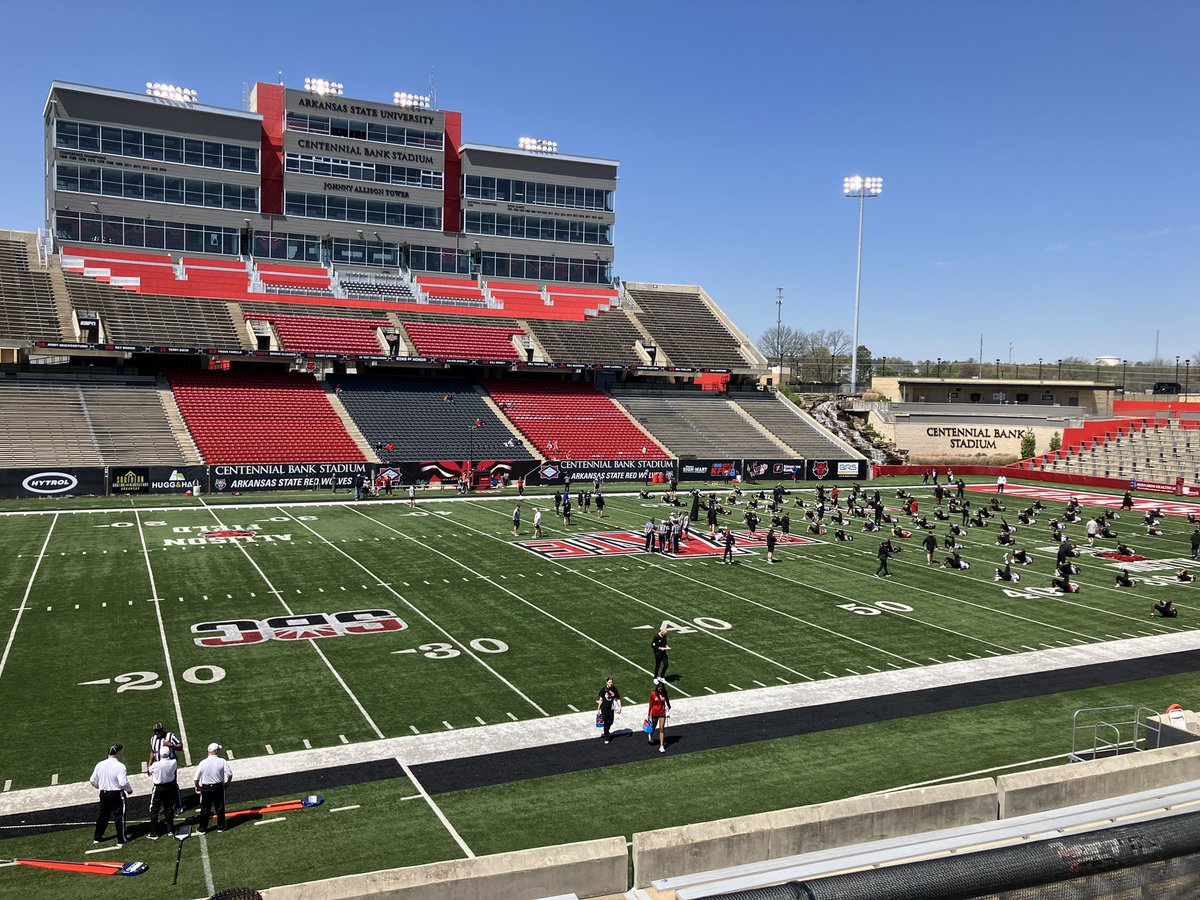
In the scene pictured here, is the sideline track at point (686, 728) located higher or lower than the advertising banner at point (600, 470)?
lower

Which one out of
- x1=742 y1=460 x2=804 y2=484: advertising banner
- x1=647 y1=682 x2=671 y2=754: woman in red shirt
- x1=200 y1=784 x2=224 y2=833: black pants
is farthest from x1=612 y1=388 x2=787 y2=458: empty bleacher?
x1=200 y1=784 x2=224 y2=833: black pants

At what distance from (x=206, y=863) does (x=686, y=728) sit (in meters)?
7.69

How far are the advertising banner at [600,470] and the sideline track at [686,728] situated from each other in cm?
3528

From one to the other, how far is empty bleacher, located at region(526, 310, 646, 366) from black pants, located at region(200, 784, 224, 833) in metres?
Result: 54.6

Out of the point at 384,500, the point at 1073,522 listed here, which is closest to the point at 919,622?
the point at 1073,522

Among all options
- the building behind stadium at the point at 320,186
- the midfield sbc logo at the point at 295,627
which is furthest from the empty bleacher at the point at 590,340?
the midfield sbc logo at the point at 295,627

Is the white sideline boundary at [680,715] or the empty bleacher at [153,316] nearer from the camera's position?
the white sideline boundary at [680,715]

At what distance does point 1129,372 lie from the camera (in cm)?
12912

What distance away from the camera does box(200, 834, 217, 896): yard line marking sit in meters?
10.6

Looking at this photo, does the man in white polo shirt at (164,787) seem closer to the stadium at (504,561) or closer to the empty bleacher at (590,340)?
the stadium at (504,561)

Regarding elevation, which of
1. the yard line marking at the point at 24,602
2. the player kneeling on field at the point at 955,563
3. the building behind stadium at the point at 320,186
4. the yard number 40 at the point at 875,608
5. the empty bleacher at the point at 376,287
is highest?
the building behind stadium at the point at 320,186

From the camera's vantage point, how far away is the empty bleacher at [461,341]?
2485 inches

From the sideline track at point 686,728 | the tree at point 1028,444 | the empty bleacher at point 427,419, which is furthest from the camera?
the tree at point 1028,444

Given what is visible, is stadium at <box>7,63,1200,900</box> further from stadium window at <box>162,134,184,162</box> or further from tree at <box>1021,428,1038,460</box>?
tree at <box>1021,428,1038,460</box>
